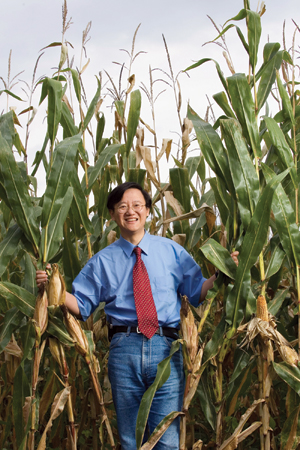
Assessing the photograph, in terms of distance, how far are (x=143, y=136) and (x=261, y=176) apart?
3.49 ft

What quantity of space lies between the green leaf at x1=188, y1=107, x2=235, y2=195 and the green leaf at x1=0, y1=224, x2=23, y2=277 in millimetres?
959

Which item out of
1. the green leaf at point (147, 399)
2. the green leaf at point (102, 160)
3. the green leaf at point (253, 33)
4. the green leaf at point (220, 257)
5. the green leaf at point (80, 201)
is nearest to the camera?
the green leaf at point (147, 399)

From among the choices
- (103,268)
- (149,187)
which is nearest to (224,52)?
(149,187)

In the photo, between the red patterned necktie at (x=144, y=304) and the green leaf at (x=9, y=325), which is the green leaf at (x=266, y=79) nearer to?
the red patterned necktie at (x=144, y=304)

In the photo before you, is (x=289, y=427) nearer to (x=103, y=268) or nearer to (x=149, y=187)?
(x=103, y=268)

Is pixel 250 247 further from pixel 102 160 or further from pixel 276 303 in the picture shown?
pixel 102 160

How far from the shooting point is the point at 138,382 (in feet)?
6.42

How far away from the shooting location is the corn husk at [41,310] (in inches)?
69.0

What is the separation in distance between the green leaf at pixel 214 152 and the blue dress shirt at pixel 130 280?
0.45 meters

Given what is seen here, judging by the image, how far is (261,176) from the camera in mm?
2080

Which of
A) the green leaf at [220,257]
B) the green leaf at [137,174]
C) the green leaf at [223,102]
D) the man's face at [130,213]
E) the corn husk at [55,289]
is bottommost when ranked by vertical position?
the corn husk at [55,289]

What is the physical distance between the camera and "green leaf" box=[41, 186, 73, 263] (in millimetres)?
1852

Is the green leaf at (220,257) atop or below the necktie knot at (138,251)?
below

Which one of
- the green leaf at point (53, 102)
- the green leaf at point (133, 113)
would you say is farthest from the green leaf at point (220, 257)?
the green leaf at point (133, 113)
